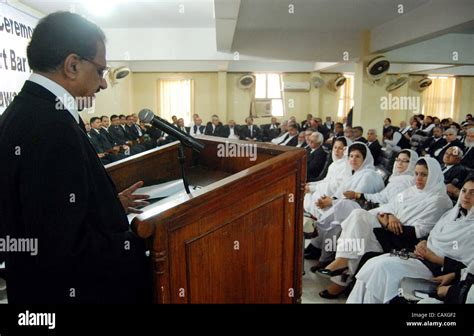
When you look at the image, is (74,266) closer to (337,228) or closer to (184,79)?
(337,228)

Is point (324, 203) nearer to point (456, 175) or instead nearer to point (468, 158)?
point (456, 175)

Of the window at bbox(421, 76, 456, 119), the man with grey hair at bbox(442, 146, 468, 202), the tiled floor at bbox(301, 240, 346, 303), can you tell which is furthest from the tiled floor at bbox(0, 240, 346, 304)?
the window at bbox(421, 76, 456, 119)

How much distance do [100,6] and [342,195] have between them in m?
4.37

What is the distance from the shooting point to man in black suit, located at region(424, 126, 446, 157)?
6897 mm

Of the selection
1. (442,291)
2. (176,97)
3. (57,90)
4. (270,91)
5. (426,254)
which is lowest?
(442,291)

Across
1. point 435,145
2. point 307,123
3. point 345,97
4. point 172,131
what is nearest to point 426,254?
point 172,131

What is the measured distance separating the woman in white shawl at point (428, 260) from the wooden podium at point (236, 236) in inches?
52.9

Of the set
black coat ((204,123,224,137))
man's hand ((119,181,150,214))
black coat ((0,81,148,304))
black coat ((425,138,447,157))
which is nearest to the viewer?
black coat ((0,81,148,304))

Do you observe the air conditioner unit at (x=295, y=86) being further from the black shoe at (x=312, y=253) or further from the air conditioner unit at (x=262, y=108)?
the black shoe at (x=312, y=253)

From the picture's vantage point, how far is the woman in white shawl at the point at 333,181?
409cm

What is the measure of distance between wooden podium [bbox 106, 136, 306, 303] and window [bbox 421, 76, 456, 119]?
14.7 meters

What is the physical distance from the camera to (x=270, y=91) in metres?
12.8

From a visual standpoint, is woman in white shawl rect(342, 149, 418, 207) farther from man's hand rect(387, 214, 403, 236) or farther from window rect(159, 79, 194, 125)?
window rect(159, 79, 194, 125)

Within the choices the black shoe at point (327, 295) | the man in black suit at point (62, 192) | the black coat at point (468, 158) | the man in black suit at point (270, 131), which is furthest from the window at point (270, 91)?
the man in black suit at point (62, 192)
